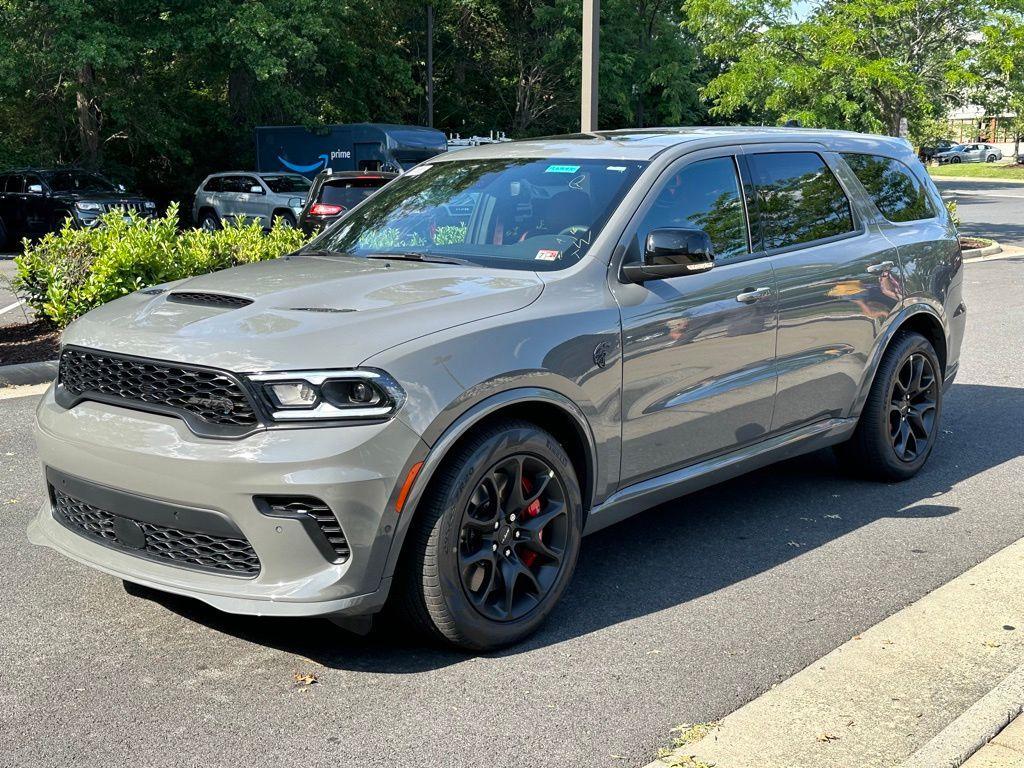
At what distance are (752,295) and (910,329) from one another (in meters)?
1.68

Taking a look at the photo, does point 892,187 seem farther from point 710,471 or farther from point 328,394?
point 328,394

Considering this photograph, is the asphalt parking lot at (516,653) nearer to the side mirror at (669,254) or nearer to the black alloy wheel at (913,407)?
the black alloy wheel at (913,407)

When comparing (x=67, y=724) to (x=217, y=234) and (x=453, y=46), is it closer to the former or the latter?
(x=217, y=234)

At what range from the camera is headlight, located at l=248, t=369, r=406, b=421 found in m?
3.65

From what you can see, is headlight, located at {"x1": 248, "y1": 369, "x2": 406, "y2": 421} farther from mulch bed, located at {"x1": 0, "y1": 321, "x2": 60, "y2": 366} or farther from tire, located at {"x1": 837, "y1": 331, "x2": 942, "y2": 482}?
mulch bed, located at {"x1": 0, "y1": 321, "x2": 60, "y2": 366}

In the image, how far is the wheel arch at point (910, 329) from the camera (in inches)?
234

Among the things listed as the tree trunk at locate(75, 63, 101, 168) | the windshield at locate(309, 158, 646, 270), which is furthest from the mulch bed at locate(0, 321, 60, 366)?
the tree trunk at locate(75, 63, 101, 168)

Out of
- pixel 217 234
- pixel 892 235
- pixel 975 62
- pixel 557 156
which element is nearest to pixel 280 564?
pixel 557 156

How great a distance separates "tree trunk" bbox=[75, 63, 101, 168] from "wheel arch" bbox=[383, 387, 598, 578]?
92.3 ft

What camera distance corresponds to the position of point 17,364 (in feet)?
31.2

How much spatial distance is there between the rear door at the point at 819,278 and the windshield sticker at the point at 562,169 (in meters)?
0.91

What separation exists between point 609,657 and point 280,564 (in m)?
1.20

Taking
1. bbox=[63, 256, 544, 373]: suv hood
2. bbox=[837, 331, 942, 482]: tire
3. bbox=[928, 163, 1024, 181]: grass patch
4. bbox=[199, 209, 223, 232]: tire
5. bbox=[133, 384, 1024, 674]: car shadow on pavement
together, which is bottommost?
bbox=[928, 163, 1024, 181]: grass patch

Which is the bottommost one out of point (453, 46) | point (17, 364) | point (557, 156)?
point (17, 364)
